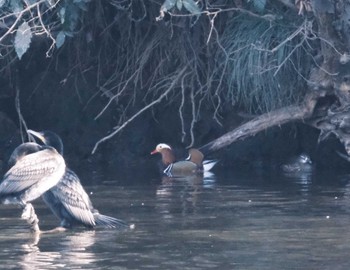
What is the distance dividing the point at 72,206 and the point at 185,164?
5665mm

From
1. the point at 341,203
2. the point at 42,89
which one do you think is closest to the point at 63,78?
the point at 42,89

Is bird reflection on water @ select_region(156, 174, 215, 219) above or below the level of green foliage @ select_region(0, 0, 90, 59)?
below

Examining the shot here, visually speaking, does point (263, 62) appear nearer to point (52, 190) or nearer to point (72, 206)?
point (52, 190)

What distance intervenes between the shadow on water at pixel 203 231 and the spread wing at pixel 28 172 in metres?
0.31

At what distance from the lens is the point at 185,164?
14523 mm

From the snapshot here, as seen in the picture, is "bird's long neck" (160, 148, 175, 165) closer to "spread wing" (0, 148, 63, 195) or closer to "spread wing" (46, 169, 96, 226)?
"spread wing" (46, 169, 96, 226)

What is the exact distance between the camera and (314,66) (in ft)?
39.8

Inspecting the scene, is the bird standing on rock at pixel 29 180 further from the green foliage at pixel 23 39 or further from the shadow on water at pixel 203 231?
the green foliage at pixel 23 39

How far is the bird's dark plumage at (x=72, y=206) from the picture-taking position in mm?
8852

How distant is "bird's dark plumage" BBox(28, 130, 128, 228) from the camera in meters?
8.85

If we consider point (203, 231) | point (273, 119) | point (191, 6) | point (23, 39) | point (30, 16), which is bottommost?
point (203, 231)

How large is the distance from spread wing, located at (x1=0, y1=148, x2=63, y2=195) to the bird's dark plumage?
0.65 feet

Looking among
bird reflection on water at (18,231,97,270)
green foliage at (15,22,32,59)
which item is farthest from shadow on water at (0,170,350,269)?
green foliage at (15,22,32,59)

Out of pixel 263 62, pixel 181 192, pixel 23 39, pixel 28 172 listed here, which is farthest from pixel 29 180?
pixel 263 62
